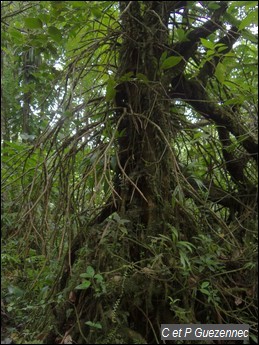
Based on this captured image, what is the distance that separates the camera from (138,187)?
2.55 m

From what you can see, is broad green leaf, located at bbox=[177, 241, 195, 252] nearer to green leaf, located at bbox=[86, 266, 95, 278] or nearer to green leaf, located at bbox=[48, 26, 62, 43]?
green leaf, located at bbox=[86, 266, 95, 278]

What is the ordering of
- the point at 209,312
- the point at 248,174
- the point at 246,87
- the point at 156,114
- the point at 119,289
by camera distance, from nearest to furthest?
the point at 119,289, the point at 209,312, the point at 246,87, the point at 156,114, the point at 248,174

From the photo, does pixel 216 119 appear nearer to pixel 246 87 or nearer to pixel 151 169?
pixel 246 87

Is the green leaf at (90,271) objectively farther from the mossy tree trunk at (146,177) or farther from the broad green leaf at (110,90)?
the broad green leaf at (110,90)

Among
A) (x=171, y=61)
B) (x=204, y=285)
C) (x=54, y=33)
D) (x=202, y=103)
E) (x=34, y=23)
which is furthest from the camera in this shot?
(x=202, y=103)

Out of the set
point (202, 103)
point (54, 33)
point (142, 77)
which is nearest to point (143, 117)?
point (142, 77)

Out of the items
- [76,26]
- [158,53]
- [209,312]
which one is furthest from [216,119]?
[209,312]

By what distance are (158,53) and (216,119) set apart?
66cm

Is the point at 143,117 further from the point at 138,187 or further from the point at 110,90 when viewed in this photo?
the point at 138,187

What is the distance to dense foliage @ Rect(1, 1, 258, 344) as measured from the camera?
206cm

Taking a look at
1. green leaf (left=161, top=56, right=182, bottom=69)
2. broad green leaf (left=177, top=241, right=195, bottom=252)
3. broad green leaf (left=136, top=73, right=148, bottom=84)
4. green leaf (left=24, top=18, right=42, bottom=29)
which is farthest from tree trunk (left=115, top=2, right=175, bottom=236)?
green leaf (left=24, top=18, right=42, bottom=29)

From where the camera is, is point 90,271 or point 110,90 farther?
point 110,90

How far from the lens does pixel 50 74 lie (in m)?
2.90

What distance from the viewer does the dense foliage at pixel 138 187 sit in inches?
81.1
